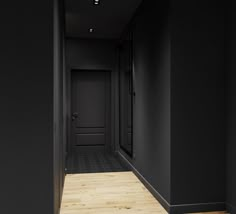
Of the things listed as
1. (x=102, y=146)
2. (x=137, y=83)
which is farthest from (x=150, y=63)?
(x=102, y=146)

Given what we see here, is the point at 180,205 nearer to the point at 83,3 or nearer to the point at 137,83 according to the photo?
the point at 137,83

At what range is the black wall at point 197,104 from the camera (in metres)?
2.52

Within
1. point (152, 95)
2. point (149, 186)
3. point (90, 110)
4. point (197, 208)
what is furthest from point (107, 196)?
point (90, 110)

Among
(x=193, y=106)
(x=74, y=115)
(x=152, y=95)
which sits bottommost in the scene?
(x=74, y=115)

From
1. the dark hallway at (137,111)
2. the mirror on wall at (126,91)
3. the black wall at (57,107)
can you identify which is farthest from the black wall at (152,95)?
the black wall at (57,107)

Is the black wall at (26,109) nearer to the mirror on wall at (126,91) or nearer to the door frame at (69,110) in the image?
the mirror on wall at (126,91)

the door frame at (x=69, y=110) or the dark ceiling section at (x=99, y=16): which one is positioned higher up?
the dark ceiling section at (x=99, y=16)

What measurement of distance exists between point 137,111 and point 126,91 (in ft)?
4.03

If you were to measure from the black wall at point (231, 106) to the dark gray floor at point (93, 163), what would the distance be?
1975mm

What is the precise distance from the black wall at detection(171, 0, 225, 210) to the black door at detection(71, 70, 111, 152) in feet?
10.9

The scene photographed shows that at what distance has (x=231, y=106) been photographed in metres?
2.51

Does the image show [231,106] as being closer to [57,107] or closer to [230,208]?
[230,208]

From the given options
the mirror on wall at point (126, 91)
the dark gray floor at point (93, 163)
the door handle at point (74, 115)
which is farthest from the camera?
the door handle at point (74, 115)

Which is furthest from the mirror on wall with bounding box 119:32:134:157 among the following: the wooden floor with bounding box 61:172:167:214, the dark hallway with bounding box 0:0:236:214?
Answer: the wooden floor with bounding box 61:172:167:214
